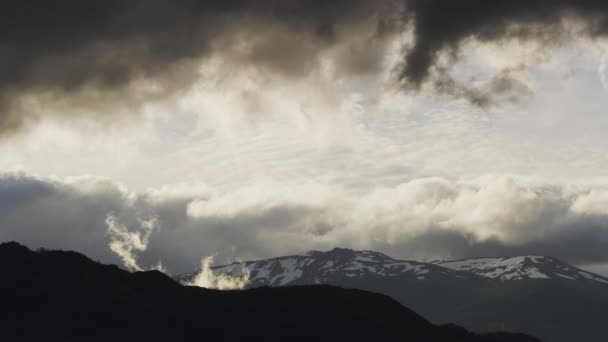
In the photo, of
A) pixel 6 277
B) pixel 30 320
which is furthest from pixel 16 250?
pixel 30 320

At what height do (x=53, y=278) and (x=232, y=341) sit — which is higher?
(x=53, y=278)

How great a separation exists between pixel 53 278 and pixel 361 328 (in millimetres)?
33445

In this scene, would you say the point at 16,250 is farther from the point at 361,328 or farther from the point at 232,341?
the point at 361,328

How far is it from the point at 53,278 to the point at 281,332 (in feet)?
73.7

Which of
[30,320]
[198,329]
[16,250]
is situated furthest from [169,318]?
[16,250]

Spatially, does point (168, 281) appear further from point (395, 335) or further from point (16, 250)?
point (395, 335)

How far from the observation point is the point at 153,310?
64938 millimetres

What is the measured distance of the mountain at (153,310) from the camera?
58.7 meters

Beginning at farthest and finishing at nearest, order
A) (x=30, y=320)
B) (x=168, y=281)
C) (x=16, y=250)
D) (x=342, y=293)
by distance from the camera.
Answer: (x=342, y=293), (x=168, y=281), (x=16, y=250), (x=30, y=320)

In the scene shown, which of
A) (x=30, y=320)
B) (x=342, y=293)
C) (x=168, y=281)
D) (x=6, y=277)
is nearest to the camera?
(x=30, y=320)

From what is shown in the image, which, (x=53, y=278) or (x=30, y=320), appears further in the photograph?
(x=53, y=278)

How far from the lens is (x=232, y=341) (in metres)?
64.9

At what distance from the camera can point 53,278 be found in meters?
64.4

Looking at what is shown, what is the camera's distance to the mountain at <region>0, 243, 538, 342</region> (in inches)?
2309
